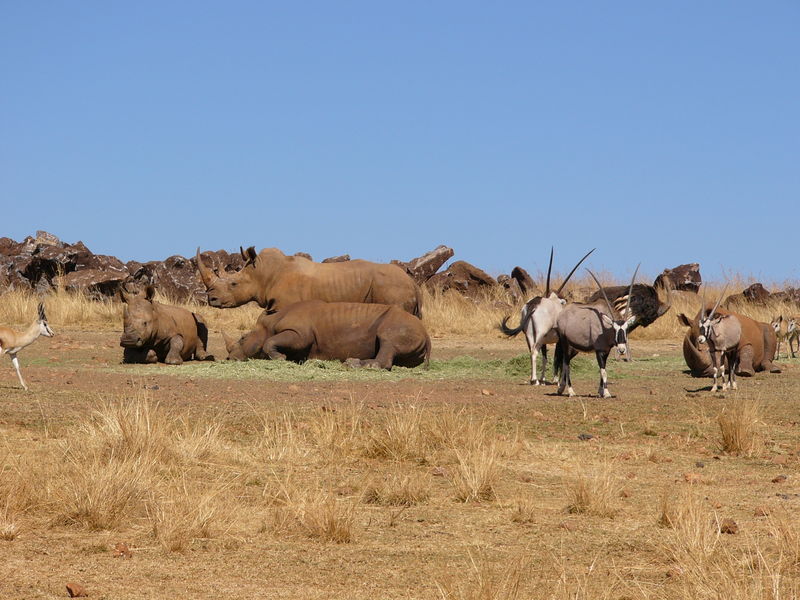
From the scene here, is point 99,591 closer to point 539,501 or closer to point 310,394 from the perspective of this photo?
point 539,501

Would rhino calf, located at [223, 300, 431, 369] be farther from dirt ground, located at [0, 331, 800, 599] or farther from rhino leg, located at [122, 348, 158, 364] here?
dirt ground, located at [0, 331, 800, 599]

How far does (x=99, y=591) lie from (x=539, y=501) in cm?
318

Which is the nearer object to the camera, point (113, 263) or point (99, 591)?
point (99, 591)

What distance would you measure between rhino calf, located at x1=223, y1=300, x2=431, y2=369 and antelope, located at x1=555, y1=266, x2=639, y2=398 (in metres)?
3.49

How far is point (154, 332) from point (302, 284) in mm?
2695

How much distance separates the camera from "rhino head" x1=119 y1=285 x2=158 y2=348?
1662 centimetres

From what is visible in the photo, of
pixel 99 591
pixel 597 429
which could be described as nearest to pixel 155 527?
pixel 99 591

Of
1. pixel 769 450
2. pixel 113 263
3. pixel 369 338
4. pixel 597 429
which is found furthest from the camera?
pixel 113 263

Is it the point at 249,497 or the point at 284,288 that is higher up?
the point at 284,288

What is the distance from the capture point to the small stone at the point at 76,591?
17.3 ft

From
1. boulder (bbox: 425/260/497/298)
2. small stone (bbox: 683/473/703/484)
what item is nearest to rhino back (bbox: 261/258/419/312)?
small stone (bbox: 683/473/703/484)

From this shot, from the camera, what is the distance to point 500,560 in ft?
19.7

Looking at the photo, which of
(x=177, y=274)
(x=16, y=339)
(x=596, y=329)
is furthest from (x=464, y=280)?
(x=16, y=339)

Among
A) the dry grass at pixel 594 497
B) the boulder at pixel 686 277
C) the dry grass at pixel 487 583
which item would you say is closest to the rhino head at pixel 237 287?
the dry grass at pixel 594 497
